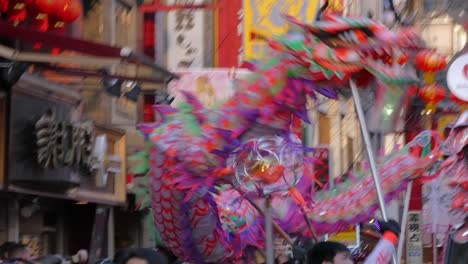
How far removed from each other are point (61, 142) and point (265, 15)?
5.31 m

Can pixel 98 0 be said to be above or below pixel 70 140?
above

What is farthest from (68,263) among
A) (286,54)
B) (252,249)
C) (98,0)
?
(98,0)

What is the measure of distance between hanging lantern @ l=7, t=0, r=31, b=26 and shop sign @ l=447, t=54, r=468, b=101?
448cm

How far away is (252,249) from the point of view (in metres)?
10.5

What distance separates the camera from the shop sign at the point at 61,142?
1623 centimetres

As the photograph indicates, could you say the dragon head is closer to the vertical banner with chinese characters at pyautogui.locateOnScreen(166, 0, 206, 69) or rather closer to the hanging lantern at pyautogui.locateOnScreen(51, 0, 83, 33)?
the hanging lantern at pyautogui.locateOnScreen(51, 0, 83, 33)

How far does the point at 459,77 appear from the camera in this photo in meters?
12.6

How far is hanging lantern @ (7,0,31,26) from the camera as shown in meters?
14.6

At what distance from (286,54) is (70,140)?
956cm

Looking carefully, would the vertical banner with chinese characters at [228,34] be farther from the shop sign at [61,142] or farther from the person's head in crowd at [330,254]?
the person's head in crowd at [330,254]

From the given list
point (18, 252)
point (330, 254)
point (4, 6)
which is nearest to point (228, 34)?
point (4, 6)

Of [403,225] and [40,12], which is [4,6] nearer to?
[40,12]

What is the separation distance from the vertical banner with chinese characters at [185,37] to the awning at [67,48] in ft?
24.9

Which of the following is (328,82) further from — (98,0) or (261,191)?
(98,0)
